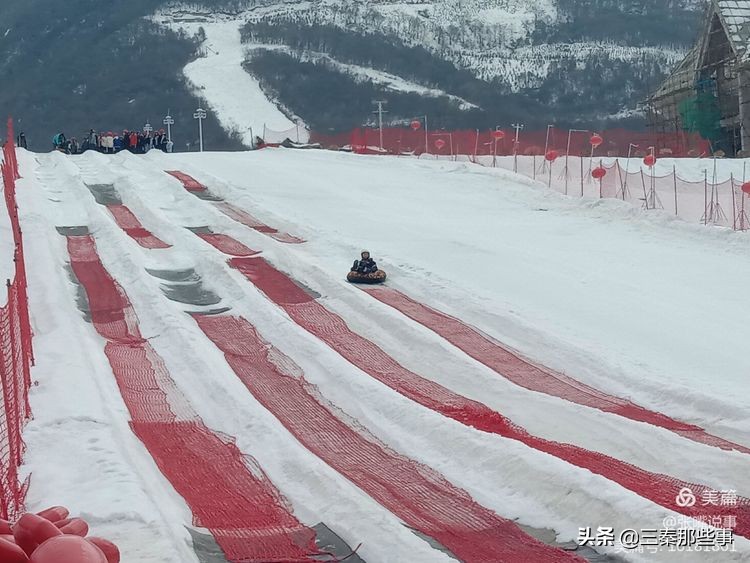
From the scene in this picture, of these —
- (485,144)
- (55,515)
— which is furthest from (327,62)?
(55,515)

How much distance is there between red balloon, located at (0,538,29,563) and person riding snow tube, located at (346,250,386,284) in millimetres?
11076

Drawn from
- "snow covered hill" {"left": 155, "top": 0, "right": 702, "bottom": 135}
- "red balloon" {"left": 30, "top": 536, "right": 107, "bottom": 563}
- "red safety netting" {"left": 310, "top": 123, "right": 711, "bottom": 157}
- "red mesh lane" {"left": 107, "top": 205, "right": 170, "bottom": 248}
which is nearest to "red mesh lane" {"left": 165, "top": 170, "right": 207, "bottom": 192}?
"red mesh lane" {"left": 107, "top": 205, "right": 170, "bottom": 248}

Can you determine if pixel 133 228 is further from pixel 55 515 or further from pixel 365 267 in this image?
pixel 55 515

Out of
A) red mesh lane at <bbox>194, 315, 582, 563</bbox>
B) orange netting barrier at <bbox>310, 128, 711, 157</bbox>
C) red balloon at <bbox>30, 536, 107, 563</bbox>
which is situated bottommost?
red mesh lane at <bbox>194, 315, 582, 563</bbox>

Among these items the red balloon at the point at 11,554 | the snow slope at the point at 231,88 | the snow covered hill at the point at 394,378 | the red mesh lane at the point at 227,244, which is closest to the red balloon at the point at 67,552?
the red balloon at the point at 11,554

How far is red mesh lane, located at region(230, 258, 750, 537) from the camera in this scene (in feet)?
23.7

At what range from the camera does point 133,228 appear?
70.8ft

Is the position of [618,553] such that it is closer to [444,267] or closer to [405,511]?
[405,511]

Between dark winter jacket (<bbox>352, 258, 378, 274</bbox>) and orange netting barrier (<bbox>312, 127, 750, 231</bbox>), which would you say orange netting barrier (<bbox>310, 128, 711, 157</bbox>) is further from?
dark winter jacket (<bbox>352, 258, 378, 274</bbox>)

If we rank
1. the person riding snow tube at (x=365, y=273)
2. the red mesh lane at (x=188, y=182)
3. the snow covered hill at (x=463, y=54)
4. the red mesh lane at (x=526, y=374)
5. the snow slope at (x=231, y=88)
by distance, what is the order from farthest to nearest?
the snow covered hill at (x=463, y=54), the snow slope at (x=231, y=88), the red mesh lane at (x=188, y=182), the person riding snow tube at (x=365, y=273), the red mesh lane at (x=526, y=374)

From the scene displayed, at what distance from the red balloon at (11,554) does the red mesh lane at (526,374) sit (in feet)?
18.3

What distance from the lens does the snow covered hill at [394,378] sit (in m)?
7.09

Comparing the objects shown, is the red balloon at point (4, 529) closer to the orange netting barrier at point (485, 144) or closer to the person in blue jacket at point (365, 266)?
the person in blue jacket at point (365, 266)

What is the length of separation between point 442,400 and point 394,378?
1.03 meters
